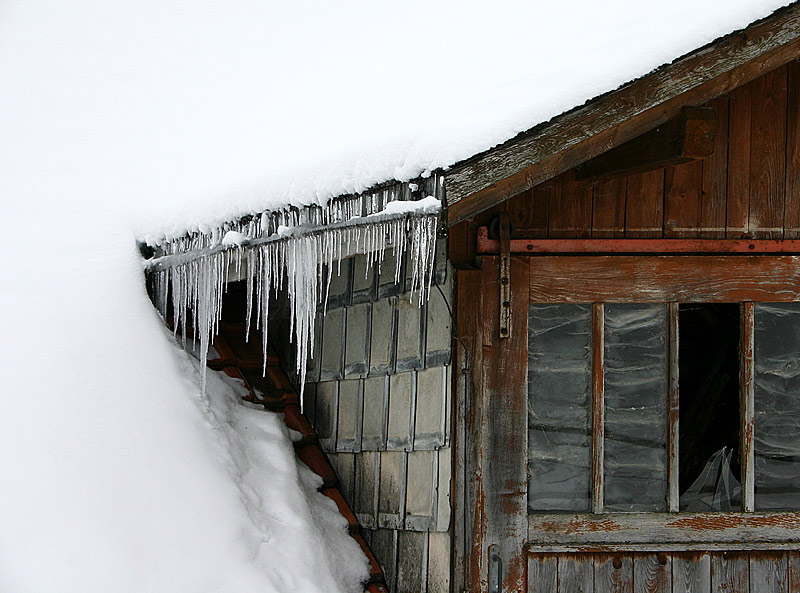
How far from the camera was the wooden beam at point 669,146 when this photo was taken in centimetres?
302

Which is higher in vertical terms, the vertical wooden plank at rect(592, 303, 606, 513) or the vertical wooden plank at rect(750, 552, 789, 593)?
the vertical wooden plank at rect(592, 303, 606, 513)

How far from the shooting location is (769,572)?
363 centimetres

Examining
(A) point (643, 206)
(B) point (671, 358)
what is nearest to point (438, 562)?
(B) point (671, 358)

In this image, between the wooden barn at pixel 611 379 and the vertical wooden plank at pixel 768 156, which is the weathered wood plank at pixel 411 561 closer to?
the wooden barn at pixel 611 379

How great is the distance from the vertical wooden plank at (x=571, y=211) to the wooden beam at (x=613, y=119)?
582mm

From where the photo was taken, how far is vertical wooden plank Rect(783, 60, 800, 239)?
3719 mm

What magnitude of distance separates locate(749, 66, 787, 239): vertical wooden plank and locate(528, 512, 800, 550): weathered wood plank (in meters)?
1.30

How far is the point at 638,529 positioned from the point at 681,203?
1.46 meters

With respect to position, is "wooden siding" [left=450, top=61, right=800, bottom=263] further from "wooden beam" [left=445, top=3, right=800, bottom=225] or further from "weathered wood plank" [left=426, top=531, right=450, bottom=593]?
"weathered wood plank" [left=426, top=531, right=450, bottom=593]

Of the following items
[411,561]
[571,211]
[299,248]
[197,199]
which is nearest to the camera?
[299,248]

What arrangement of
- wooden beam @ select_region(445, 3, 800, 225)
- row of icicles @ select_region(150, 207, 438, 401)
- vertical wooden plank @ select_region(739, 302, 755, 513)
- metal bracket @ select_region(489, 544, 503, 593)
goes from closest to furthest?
wooden beam @ select_region(445, 3, 800, 225) → row of icicles @ select_region(150, 207, 438, 401) → metal bracket @ select_region(489, 544, 503, 593) → vertical wooden plank @ select_region(739, 302, 755, 513)

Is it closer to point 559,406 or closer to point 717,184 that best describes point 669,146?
point 717,184

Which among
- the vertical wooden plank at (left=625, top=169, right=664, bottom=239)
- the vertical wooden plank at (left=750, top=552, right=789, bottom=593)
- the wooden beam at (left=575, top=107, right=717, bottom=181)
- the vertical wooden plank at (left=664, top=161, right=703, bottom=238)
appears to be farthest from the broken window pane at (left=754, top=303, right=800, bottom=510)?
the wooden beam at (left=575, top=107, right=717, bottom=181)

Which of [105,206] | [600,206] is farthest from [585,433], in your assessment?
[105,206]
